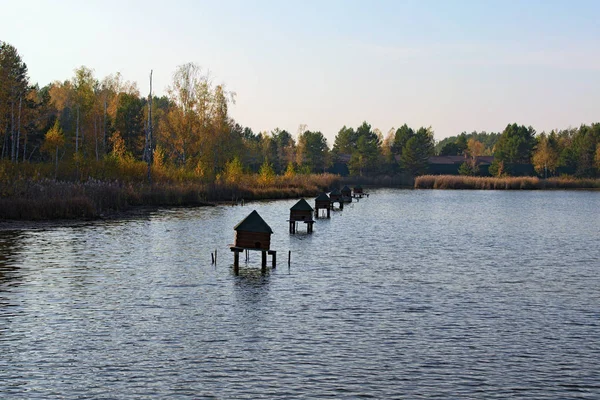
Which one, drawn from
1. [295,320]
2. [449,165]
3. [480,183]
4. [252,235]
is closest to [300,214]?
[252,235]

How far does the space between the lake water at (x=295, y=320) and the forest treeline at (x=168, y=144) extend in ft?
76.5

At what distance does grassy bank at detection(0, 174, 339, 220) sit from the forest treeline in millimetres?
1832

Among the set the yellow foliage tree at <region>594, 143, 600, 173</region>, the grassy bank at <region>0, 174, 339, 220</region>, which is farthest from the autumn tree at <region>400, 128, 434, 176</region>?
the grassy bank at <region>0, 174, 339, 220</region>

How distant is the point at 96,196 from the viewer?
51.3m

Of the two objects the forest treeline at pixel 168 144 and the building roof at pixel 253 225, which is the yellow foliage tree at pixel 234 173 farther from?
the building roof at pixel 253 225

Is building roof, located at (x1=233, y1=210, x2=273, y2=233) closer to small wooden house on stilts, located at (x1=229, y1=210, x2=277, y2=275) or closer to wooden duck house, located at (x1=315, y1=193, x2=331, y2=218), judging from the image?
small wooden house on stilts, located at (x1=229, y1=210, x2=277, y2=275)

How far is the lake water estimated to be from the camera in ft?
47.1

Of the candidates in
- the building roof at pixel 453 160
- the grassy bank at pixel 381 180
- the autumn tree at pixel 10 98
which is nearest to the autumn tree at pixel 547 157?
the building roof at pixel 453 160

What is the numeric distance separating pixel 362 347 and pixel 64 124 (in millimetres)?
92910

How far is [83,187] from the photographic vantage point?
50.7m

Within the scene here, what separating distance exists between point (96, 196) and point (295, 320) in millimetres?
34988

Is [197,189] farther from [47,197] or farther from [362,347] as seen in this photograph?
[362,347]

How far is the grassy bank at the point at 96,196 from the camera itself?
4394 cm

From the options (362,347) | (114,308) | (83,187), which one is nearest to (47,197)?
(83,187)
